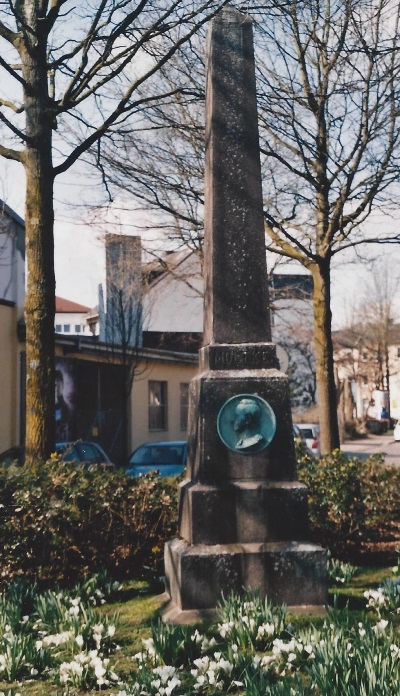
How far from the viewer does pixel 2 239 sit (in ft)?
64.9

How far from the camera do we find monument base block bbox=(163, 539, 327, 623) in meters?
6.06

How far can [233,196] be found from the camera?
7105mm

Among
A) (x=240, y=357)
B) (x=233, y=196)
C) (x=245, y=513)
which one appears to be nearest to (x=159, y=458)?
(x=240, y=357)

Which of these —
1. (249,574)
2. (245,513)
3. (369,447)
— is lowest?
(369,447)

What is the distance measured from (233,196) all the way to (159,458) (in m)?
Result: 10.3

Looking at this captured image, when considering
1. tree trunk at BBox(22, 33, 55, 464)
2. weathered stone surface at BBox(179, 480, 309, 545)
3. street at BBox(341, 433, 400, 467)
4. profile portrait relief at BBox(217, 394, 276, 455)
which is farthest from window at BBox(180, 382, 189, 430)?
weathered stone surface at BBox(179, 480, 309, 545)

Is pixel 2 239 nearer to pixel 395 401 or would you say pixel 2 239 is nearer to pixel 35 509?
pixel 35 509

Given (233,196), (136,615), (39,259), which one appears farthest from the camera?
(39,259)

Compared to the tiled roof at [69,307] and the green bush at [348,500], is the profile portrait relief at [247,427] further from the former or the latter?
the tiled roof at [69,307]

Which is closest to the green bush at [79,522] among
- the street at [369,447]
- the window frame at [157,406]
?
the window frame at [157,406]

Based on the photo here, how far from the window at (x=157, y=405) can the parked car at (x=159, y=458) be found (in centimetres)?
1063

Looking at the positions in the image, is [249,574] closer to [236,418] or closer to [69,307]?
[236,418]

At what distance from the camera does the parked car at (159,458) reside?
16.1 meters

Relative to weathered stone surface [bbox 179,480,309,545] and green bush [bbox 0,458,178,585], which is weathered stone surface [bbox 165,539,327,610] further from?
green bush [bbox 0,458,178,585]
